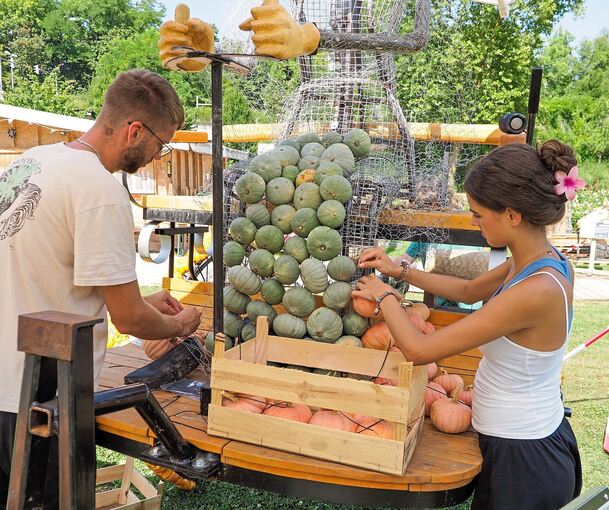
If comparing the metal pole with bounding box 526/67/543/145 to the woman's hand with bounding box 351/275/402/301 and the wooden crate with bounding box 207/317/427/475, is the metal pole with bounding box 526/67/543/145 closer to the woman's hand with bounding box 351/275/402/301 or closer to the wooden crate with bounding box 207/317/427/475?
the woman's hand with bounding box 351/275/402/301

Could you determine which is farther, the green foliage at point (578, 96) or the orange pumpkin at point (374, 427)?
the green foliage at point (578, 96)

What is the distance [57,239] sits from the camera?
1.72 meters

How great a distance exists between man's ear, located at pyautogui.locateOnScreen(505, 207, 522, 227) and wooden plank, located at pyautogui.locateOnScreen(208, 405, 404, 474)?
73cm

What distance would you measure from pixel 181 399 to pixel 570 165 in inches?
59.1

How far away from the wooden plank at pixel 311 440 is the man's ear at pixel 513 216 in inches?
28.8

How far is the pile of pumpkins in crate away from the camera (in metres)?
2.14

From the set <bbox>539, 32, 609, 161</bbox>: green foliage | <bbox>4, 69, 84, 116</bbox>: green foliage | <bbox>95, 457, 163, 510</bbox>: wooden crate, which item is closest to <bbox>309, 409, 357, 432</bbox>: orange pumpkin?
<bbox>95, 457, 163, 510</bbox>: wooden crate

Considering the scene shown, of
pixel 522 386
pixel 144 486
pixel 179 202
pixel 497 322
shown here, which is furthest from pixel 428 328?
pixel 144 486

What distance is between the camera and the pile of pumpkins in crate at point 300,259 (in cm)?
214

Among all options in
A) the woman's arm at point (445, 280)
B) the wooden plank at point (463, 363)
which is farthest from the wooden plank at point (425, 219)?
the wooden plank at point (463, 363)

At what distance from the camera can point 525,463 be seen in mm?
1727

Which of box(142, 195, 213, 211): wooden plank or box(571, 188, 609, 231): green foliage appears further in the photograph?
box(571, 188, 609, 231): green foliage

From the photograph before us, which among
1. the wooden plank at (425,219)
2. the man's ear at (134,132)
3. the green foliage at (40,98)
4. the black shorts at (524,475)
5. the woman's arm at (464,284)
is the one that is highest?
the green foliage at (40,98)

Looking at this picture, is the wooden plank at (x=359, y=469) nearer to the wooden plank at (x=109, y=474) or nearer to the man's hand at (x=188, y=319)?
the man's hand at (x=188, y=319)
